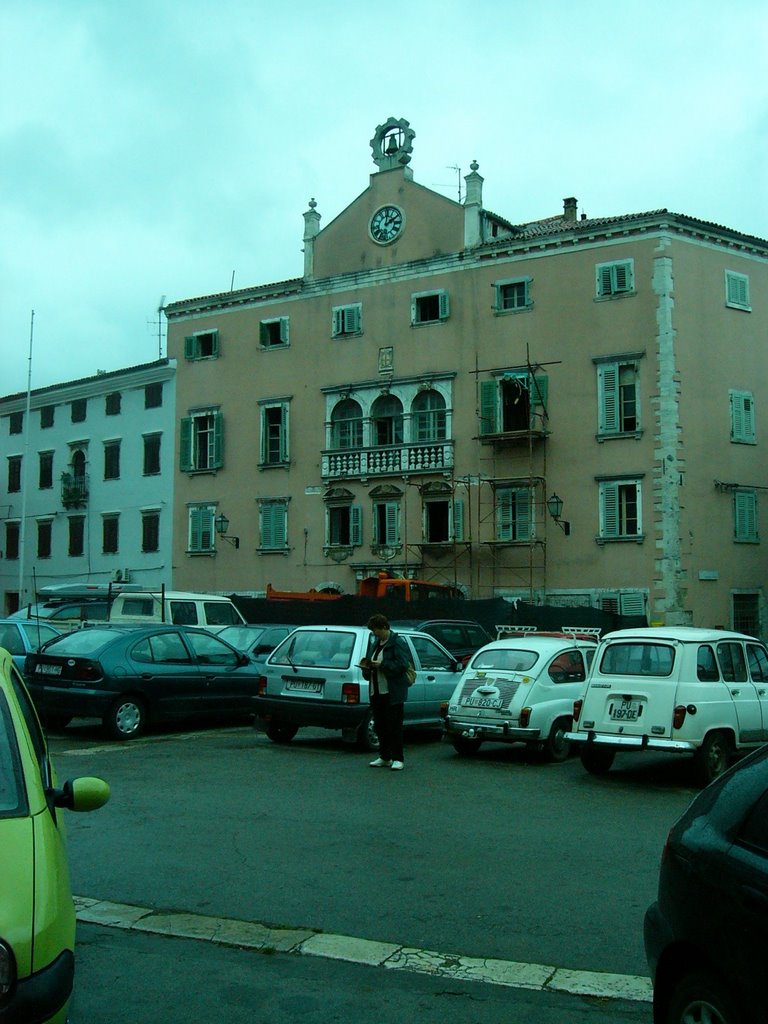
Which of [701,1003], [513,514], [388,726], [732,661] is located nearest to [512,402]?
[513,514]

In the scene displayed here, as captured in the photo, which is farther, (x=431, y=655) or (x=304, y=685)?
(x=431, y=655)

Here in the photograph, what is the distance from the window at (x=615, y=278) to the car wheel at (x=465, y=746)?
79.2ft

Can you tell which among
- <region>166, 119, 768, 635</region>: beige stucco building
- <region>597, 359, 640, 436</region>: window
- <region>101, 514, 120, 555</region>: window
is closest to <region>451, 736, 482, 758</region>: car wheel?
<region>166, 119, 768, 635</region>: beige stucco building

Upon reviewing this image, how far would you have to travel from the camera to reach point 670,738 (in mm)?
12469

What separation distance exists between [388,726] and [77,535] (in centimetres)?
3838

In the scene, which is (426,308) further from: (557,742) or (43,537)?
(557,742)

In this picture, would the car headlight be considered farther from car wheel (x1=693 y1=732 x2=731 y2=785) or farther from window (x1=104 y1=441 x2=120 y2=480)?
window (x1=104 y1=441 x2=120 y2=480)

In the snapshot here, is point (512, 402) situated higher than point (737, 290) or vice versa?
point (737, 290)

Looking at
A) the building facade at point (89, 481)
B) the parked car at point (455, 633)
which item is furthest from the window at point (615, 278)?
the building facade at point (89, 481)

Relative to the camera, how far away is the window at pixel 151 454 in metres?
46.6

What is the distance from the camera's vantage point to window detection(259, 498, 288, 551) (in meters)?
42.4

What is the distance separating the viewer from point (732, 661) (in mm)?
13336

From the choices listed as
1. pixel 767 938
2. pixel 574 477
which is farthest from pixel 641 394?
pixel 767 938

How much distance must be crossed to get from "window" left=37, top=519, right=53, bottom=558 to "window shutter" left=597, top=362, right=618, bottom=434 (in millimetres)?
26266
